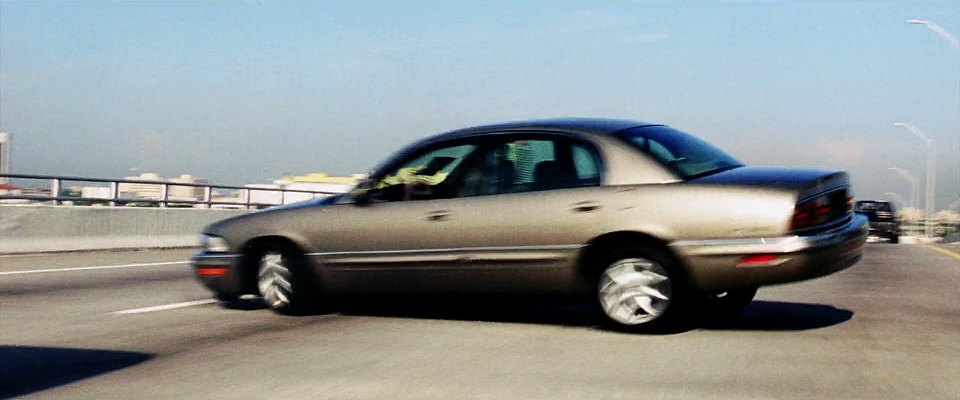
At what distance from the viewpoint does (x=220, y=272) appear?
33.7 feet

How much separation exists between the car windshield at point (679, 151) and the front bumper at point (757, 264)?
0.54 meters

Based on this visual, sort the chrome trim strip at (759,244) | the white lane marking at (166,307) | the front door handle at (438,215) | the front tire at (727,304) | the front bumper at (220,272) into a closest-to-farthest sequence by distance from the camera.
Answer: the chrome trim strip at (759,244) < the front door handle at (438,215) < the front tire at (727,304) < the front bumper at (220,272) < the white lane marking at (166,307)

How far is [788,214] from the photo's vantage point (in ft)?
26.2

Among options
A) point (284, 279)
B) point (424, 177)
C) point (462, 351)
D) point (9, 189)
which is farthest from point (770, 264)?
point (9, 189)

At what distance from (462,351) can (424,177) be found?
1.96m

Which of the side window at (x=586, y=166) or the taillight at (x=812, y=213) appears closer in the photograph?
the taillight at (x=812, y=213)

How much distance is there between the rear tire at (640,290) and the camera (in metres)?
8.31

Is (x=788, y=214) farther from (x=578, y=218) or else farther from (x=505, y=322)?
(x=505, y=322)

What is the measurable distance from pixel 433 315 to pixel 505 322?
0.74 meters

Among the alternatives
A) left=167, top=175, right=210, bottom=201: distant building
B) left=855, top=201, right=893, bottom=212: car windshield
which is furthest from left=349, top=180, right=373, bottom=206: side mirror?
left=855, top=201, right=893, bottom=212: car windshield

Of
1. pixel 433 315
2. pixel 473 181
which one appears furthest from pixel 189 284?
pixel 473 181

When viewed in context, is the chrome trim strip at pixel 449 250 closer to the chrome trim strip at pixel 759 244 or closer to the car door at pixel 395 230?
the car door at pixel 395 230

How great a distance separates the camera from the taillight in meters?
8.05

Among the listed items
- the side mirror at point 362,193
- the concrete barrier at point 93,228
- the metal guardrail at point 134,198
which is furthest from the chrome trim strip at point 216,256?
the concrete barrier at point 93,228
